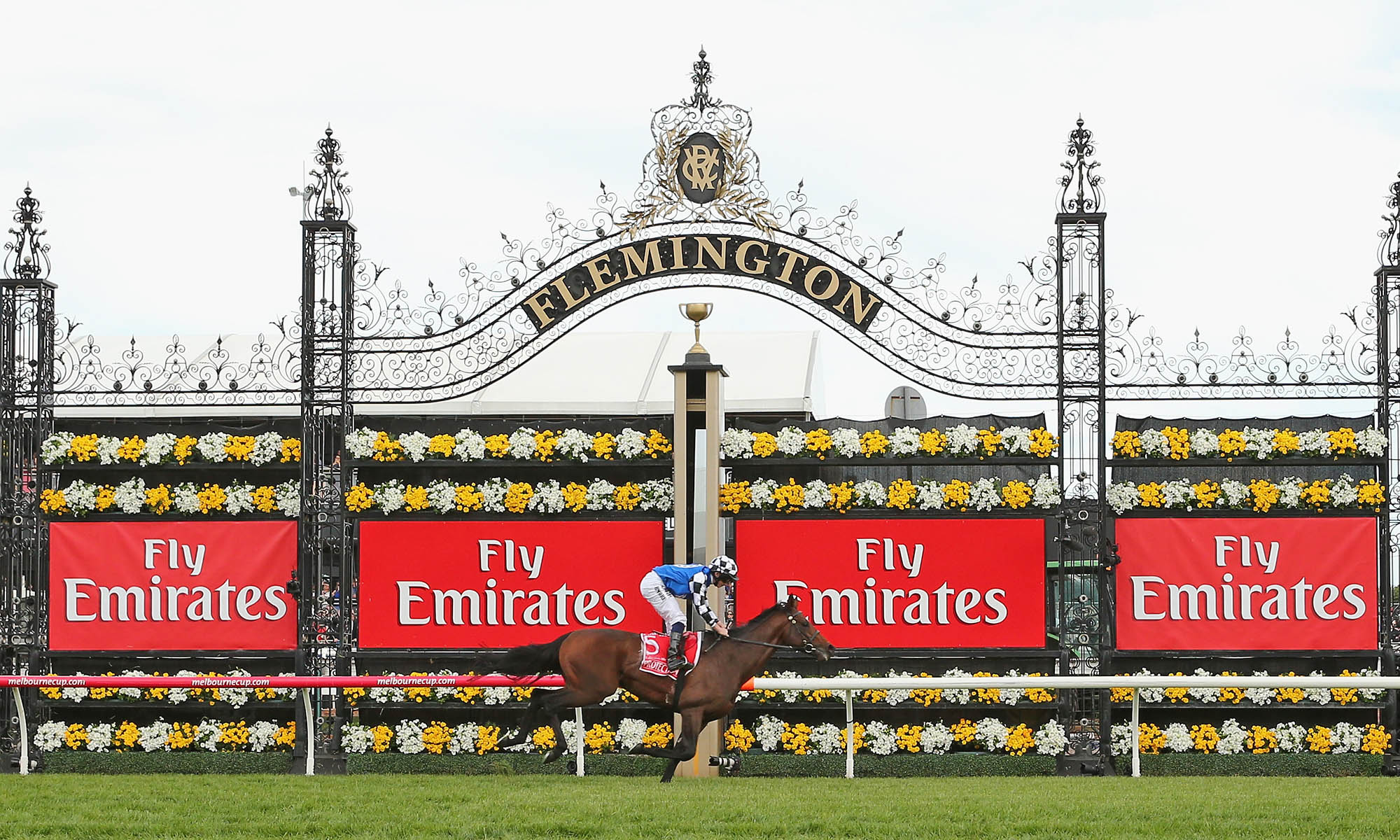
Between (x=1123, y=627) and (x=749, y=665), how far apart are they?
3.34m

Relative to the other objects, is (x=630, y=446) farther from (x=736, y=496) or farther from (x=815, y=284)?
(x=815, y=284)

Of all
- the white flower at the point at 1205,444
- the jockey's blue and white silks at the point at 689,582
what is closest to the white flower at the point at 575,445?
the jockey's blue and white silks at the point at 689,582

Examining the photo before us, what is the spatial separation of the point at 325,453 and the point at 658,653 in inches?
142

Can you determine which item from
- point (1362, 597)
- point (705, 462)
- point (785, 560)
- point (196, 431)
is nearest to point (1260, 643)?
point (1362, 597)

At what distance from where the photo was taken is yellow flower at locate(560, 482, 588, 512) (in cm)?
1266

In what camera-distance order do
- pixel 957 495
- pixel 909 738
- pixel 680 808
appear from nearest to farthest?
pixel 680 808, pixel 909 738, pixel 957 495

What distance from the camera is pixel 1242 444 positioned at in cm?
1252

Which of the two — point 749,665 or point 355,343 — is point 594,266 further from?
point 749,665

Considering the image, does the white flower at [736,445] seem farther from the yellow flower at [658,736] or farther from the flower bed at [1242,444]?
the flower bed at [1242,444]

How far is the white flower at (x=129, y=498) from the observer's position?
42.5ft

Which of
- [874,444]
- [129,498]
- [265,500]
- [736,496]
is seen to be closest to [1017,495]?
[874,444]

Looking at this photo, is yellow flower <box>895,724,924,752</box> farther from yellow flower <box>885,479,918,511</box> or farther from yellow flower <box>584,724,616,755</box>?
yellow flower <box>584,724,616,755</box>

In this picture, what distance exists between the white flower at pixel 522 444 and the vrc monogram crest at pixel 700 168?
2.25 m

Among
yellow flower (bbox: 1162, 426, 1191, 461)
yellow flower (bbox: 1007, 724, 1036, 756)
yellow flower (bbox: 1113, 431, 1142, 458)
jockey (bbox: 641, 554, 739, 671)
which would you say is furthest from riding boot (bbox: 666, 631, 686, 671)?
yellow flower (bbox: 1162, 426, 1191, 461)
